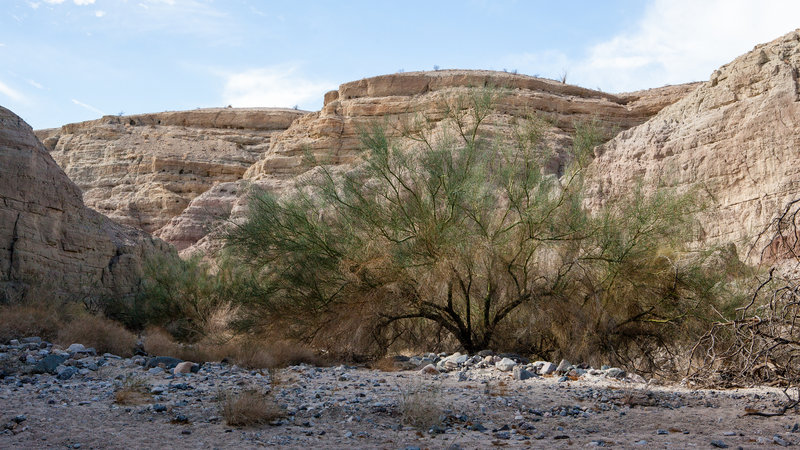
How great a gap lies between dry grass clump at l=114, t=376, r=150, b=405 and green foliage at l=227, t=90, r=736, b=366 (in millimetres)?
4781

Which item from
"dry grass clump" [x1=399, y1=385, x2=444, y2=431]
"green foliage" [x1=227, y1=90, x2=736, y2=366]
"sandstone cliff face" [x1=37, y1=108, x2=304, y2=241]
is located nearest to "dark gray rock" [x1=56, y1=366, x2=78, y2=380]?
Answer: "dry grass clump" [x1=399, y1=385, x2=444, y2=431]

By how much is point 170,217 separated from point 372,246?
3123 centimetres

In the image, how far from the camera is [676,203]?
40.2 feet

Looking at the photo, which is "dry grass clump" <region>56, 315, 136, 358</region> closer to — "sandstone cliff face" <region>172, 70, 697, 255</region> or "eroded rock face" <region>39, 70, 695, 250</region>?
"eroded rock face" <region>39, 70, 695, 250</region>

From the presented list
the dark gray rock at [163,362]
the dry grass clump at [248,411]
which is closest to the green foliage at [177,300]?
the dark gray rock at [163,362]

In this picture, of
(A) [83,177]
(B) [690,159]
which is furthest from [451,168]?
(A) [83,177]

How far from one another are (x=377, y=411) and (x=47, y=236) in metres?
14.9

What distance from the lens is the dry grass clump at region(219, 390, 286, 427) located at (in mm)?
6027

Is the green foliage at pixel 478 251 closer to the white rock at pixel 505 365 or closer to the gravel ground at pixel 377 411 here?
the white rock at pixel 505 365

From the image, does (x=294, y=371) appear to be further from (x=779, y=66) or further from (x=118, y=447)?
(x=779, y=66)

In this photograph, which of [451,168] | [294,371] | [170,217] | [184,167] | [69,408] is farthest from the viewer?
[184,167]

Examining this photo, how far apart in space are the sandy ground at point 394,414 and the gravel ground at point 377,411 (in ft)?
0.05

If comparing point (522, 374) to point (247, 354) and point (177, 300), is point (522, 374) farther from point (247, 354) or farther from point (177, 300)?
point (177, 300)

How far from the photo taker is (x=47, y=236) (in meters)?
18.2
